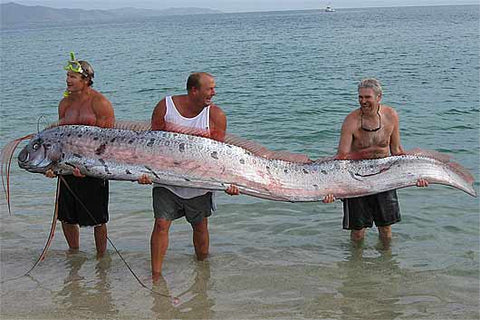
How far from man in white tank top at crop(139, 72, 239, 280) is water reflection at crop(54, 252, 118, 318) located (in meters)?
0.51

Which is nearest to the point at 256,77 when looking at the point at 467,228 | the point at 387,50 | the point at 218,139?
the point at 387,50

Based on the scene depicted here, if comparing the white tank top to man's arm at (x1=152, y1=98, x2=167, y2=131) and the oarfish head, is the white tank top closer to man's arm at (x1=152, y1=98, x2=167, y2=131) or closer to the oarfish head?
man's arm at (x1=152, y1=98, x2=167, y2=131)

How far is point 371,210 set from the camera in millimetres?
6227

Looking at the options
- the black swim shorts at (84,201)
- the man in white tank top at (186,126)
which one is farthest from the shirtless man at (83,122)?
the man in white tank top at (186,126)

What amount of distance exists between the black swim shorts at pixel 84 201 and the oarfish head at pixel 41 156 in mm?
470

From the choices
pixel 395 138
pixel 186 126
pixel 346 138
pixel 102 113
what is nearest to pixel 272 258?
pixel 346 138

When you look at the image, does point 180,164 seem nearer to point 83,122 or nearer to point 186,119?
point 186,119

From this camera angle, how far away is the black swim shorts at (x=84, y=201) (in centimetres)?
581

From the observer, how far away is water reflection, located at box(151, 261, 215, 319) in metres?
Result: 5.10

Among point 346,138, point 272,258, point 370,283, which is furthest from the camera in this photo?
point 272,258

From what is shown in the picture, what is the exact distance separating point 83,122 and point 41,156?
49cm

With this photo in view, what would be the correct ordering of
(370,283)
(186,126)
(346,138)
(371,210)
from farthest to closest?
1. (371,210)
2. (346,138)
3. (370,283)
4. (186,126)

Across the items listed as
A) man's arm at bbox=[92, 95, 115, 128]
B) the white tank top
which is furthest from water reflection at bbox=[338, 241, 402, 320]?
man's arm at bbox=[92, 95, 115, 128]

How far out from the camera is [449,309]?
5223mm
